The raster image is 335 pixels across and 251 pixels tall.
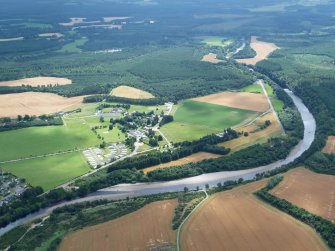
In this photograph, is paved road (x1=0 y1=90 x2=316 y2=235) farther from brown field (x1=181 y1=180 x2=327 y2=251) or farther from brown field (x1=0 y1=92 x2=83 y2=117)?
brown field (x1=0 y1=92 x2=83 y2=117)

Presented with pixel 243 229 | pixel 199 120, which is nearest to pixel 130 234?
pixel 243 229

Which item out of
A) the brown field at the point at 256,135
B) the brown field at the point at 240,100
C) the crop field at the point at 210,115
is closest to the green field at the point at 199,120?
the crop field at the point at 210,115

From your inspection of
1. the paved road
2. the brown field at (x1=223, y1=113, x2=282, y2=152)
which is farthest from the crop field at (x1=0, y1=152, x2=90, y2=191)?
the brown field at (x1=223, y1=113, x2=282, y2=152)

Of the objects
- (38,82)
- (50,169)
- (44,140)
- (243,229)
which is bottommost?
(38,82)

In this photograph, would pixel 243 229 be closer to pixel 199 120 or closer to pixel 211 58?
pixel 199 120

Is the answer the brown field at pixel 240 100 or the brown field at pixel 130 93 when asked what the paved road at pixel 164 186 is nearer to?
the brown field at pixel 240 100

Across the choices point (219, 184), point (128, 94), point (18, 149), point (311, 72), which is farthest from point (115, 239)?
point (311, 72)

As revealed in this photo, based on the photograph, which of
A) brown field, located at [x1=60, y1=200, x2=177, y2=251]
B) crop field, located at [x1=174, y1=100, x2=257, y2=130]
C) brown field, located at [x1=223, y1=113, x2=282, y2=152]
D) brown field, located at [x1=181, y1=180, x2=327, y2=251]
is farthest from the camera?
crop field, located at [x1=174, y1=100, x2=257, y2=130]
